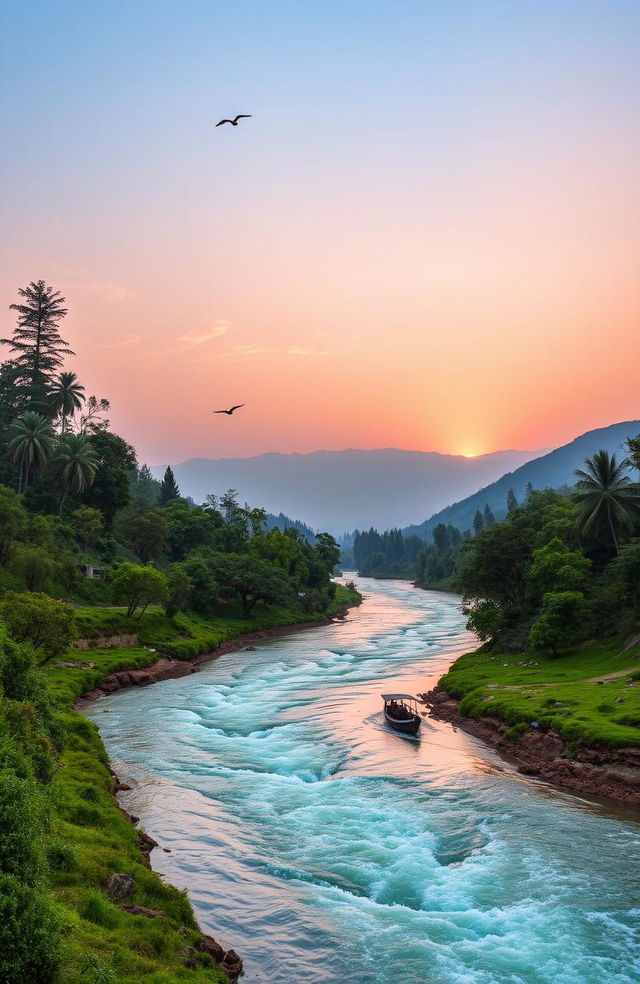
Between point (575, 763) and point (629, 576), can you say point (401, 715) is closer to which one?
point (575, 763)

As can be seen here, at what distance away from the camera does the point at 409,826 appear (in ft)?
97.2

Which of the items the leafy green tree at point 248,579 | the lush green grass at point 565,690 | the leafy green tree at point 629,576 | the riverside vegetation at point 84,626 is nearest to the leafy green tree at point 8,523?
the riverside vegetation at point 84,626

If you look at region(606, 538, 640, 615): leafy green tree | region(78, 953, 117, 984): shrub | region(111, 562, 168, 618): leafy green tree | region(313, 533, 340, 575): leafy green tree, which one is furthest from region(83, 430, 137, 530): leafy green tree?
region(78, 953, 117, 984): shrub

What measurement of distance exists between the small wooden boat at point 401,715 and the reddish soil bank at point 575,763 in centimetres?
465

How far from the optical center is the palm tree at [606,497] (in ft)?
234

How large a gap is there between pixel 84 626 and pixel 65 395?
66.4m

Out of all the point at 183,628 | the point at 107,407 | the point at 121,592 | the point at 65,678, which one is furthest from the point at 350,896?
the point at 107,407

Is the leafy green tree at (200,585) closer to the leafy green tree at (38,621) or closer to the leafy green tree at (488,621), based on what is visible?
the leafy green tree at (488,621)

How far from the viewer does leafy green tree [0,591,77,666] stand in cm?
4609

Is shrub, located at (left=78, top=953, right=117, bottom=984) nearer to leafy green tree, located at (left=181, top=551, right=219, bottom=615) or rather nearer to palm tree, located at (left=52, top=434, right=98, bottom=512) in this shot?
leafy green tree, located at (left=181, top=551, right=219, bottom=615)

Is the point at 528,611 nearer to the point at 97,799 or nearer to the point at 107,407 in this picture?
the point at 97,799

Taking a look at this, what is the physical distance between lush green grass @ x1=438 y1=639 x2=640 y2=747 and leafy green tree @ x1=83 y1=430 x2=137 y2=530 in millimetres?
76748

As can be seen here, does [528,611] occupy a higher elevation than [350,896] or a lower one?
higher

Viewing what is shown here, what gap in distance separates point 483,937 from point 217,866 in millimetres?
10455
